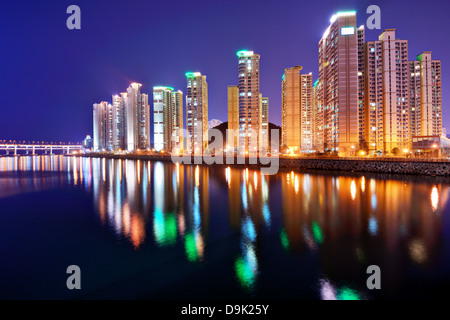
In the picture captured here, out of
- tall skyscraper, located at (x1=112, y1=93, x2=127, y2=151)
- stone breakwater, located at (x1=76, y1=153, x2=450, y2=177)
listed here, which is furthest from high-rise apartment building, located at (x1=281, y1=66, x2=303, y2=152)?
tall skyscraper, located at (x1=112, y1=93, x2=127, y2=151)

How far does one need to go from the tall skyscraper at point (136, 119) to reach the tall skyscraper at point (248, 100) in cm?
8161

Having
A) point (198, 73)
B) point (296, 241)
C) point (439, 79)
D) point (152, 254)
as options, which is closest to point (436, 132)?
point (439, 79)

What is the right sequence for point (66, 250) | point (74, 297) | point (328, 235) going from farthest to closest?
point (328, 235), point (66, 250), point (74, 297)

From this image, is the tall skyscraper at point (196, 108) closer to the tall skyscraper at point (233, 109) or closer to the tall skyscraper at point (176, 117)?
the tall skyscraper at point (233, 109)

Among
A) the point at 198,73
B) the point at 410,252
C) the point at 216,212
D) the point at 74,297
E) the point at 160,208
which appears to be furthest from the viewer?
the point at 198,73

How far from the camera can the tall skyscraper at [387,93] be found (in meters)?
82.9

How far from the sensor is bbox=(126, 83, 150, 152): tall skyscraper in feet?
524

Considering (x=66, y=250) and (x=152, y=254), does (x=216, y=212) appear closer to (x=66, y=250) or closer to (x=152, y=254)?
(x=152, y=254)

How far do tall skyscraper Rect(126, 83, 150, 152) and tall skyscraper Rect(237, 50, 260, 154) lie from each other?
268 feet

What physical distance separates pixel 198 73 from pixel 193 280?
130m

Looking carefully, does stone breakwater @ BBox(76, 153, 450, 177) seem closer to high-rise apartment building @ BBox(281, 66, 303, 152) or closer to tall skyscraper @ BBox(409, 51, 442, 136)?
high-rise apartment building @ BBox(281, 66, 303, 152)

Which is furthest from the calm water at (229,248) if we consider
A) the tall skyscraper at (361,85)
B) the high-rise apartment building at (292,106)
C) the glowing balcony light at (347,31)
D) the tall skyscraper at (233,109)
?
the tall skyscraper at (233,109)

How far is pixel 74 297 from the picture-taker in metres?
7.98

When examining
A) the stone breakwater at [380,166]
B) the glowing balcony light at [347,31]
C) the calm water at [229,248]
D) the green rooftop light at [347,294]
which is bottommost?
the green rooftop light at [347,294]
